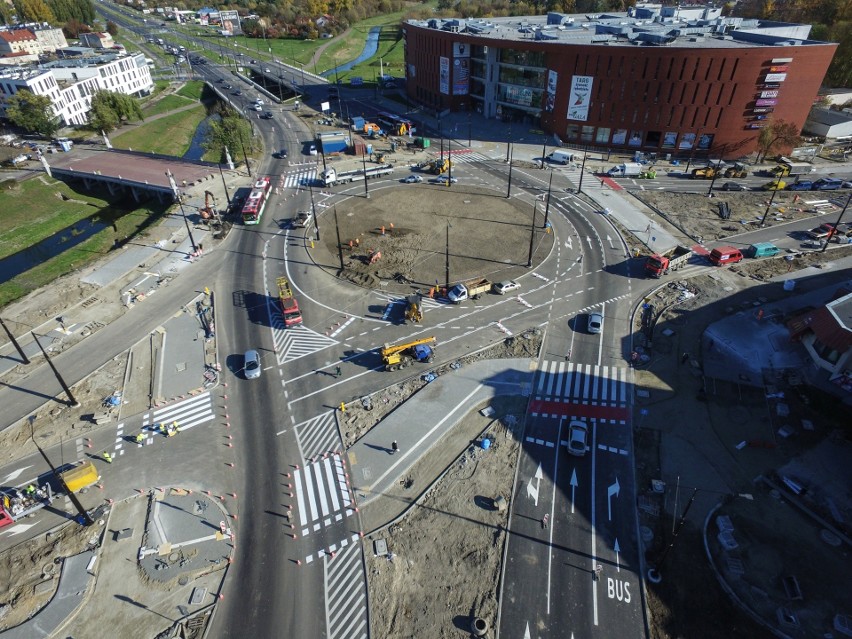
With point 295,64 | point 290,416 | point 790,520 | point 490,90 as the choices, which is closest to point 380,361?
point 290,416

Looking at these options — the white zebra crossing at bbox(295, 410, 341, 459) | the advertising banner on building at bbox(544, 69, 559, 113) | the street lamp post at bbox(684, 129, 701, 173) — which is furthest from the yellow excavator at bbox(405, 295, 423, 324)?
the advertising banner on building at bbox(544, 69, 559, 113)

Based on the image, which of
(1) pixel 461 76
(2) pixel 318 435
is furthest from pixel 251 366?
(1) pixel 461 76

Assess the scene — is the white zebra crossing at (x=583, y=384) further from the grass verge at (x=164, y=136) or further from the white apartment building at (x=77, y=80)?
the white apartment building at (x=77, y=80)

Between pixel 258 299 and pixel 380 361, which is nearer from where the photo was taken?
pixel 380 361

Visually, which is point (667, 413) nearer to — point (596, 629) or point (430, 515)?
point (596, 629)

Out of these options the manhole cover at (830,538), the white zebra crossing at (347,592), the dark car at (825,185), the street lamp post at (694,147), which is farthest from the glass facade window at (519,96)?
the white zebra crossing at (347,592)

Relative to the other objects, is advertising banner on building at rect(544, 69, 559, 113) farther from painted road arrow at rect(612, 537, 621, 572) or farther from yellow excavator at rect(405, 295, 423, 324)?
painted road arrow at rect(612, 537, 621, 572)
